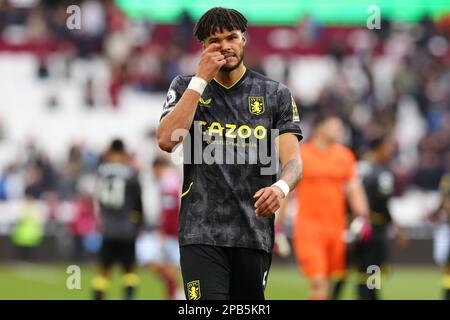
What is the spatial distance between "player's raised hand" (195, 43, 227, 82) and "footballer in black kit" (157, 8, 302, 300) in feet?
0.07

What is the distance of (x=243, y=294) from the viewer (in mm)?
7145

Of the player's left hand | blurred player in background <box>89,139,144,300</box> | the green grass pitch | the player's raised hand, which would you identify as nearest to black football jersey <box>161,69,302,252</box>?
the player's raised hand

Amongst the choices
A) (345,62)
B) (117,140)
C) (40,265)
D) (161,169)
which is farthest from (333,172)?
(345,62)

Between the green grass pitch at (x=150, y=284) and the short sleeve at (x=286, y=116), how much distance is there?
9.37 m

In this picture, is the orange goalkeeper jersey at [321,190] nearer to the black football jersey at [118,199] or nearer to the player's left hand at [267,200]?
the black football jersey at [118,199]

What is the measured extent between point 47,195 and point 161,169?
30.2 feet

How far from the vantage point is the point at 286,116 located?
23.9ft

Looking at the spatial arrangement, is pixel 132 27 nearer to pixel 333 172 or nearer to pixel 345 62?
pixel 345 62

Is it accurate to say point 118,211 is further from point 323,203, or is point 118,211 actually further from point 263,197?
point 263,197

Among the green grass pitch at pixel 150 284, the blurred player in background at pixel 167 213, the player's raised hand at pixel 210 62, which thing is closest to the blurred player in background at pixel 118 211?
the green grass pitch at pixel 150 284

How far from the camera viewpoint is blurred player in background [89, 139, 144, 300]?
15.9 meters

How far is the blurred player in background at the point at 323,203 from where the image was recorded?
13.7 metres

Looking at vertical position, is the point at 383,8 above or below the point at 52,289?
above

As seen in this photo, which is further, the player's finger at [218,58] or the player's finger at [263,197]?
the player's finger at [218,58]
